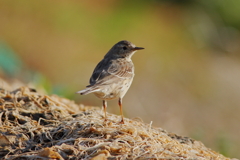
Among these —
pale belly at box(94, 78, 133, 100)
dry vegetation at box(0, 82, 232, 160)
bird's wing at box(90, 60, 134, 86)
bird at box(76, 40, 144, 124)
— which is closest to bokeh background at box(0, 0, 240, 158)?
bird at box(76, 40, 144, 124)

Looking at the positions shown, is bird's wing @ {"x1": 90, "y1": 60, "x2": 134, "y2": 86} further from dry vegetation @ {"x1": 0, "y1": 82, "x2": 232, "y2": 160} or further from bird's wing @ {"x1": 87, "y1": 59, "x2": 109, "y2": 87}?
dry vegetation @ {"x1": 0, "y1": 82, "x2": 232, "y2": 160}

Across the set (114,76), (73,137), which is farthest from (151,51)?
(73,137)

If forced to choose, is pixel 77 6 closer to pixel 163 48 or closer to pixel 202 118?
pixel 163 48

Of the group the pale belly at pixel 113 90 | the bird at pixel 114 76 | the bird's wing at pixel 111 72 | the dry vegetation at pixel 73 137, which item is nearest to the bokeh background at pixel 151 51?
the bird at pixel 114 76

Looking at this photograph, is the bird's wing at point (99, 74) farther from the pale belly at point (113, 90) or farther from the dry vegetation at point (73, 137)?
the dry vegetation at point (73, 137)

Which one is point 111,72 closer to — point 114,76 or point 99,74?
point 114,76

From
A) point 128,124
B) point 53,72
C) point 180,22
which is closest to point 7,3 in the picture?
point 53,72
